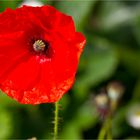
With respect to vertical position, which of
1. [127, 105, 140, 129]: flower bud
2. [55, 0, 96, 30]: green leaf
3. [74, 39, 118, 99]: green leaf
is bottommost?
[127, 105, 140, 129]: flower bud

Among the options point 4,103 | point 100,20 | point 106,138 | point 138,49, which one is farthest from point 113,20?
point 106,138

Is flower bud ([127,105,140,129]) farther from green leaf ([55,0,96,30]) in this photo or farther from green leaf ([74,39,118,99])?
green leaf ([55,0,96,30])

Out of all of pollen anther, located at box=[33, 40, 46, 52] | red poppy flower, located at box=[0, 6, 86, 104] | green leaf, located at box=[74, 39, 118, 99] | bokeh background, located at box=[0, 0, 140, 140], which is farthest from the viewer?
green leaf, located at box=[74, 39, 118, 99]

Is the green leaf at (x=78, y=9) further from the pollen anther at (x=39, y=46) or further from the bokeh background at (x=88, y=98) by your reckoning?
the pollen anther at (x=39, y=46)

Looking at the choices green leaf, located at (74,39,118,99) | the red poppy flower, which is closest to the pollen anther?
the red poppy flower

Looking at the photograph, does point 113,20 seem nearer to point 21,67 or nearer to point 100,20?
point 100,20

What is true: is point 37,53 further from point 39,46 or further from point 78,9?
point 78,9

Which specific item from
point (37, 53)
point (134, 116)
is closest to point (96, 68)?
point (134, 116)
